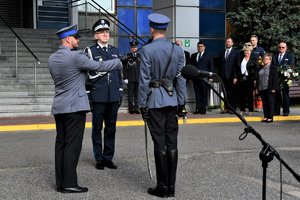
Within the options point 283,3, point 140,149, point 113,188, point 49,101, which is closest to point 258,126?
point 140,149

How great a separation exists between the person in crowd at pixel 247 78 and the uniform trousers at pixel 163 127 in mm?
8366

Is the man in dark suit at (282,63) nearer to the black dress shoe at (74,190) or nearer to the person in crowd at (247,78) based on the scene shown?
the person in crowd at (247,78)

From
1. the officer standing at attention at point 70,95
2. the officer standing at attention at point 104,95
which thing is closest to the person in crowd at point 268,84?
the officer standing at attention at point 104,95

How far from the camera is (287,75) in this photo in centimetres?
1373

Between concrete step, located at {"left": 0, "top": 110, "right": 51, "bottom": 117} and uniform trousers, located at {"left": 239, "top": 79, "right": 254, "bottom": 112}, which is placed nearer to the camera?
concrete step, located at {"left": 0, "top": 110, "right": 51, "bottom": 117}

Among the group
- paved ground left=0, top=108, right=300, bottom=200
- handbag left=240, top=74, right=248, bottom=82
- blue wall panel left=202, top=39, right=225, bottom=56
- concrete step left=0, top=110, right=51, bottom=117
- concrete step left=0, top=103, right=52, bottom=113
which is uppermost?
blue wall panel left=202, top=39, right=225, bottom=56

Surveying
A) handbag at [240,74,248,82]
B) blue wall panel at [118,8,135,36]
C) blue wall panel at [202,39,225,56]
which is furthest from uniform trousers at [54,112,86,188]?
blue wall panel at [118,8,135,36]

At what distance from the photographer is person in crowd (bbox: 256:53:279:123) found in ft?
43.6

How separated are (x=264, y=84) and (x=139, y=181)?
7381 millimetres

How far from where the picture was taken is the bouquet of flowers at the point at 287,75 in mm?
13766

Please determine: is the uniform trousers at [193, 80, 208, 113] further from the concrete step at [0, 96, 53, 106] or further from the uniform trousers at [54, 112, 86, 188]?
the uniform trousers at [54, 112, 86, 188]

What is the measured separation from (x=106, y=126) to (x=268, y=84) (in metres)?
→ 6.81

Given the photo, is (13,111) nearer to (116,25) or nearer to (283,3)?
(116,25)

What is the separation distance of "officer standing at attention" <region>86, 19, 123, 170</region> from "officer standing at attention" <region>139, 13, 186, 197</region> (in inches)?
54.7
